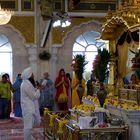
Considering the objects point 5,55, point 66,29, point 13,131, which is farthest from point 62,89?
point 13,131

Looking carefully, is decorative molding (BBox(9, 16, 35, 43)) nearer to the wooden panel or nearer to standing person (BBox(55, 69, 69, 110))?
the wooden panel

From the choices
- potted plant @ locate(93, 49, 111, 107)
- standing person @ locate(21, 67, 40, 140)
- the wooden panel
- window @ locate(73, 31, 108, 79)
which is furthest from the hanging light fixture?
potted plant @ locate(93, 49, 111, 107)

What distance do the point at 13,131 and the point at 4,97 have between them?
2.41 meters

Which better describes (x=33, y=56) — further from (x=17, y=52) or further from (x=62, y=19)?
(x=62, y=19)

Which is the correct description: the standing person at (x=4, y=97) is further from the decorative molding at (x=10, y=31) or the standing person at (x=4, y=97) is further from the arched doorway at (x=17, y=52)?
the decorative molding at (x=10, y=31)

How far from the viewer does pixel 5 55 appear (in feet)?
41.0

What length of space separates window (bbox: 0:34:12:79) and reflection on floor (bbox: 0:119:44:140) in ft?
7.70

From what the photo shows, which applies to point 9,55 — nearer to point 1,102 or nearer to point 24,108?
point 1,102

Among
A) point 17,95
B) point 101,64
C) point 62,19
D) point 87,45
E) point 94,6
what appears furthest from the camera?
point 87,45

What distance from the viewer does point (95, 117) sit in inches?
231

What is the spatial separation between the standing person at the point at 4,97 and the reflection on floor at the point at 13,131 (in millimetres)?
550

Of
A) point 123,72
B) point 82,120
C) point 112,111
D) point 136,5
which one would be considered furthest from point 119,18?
point 82,120

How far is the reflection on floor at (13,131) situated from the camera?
25.9 feet

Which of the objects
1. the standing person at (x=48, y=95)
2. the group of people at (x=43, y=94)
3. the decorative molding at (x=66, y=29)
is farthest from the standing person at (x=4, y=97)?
the decorative molding at (x=66, y=29)
